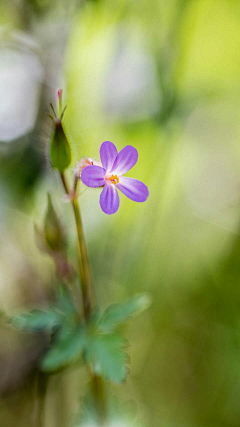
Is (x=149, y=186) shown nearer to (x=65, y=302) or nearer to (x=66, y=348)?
(x=65, y=302)

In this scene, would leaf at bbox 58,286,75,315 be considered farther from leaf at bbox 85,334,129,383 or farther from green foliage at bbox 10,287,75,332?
leaf at bbox 85,334,129,383

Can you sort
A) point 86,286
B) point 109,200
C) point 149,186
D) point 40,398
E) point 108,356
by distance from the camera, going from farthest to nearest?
point 149,186, point 40,398, point 86,286, point 108,356, point 109,200

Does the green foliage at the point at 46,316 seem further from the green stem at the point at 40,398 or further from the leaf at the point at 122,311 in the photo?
the green stem at the point at 40,398

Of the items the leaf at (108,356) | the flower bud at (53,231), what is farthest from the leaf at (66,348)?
the flower bud at (53,231)

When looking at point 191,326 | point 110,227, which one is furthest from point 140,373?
point 110,227

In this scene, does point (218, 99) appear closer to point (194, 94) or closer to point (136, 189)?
point (194, 94)

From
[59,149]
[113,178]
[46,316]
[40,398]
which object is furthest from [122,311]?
[40,398]

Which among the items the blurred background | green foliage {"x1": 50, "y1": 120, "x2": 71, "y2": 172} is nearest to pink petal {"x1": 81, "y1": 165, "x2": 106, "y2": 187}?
green foliage {"x1": 50, "y1": 120, "x2": 71, "y2": 172}
